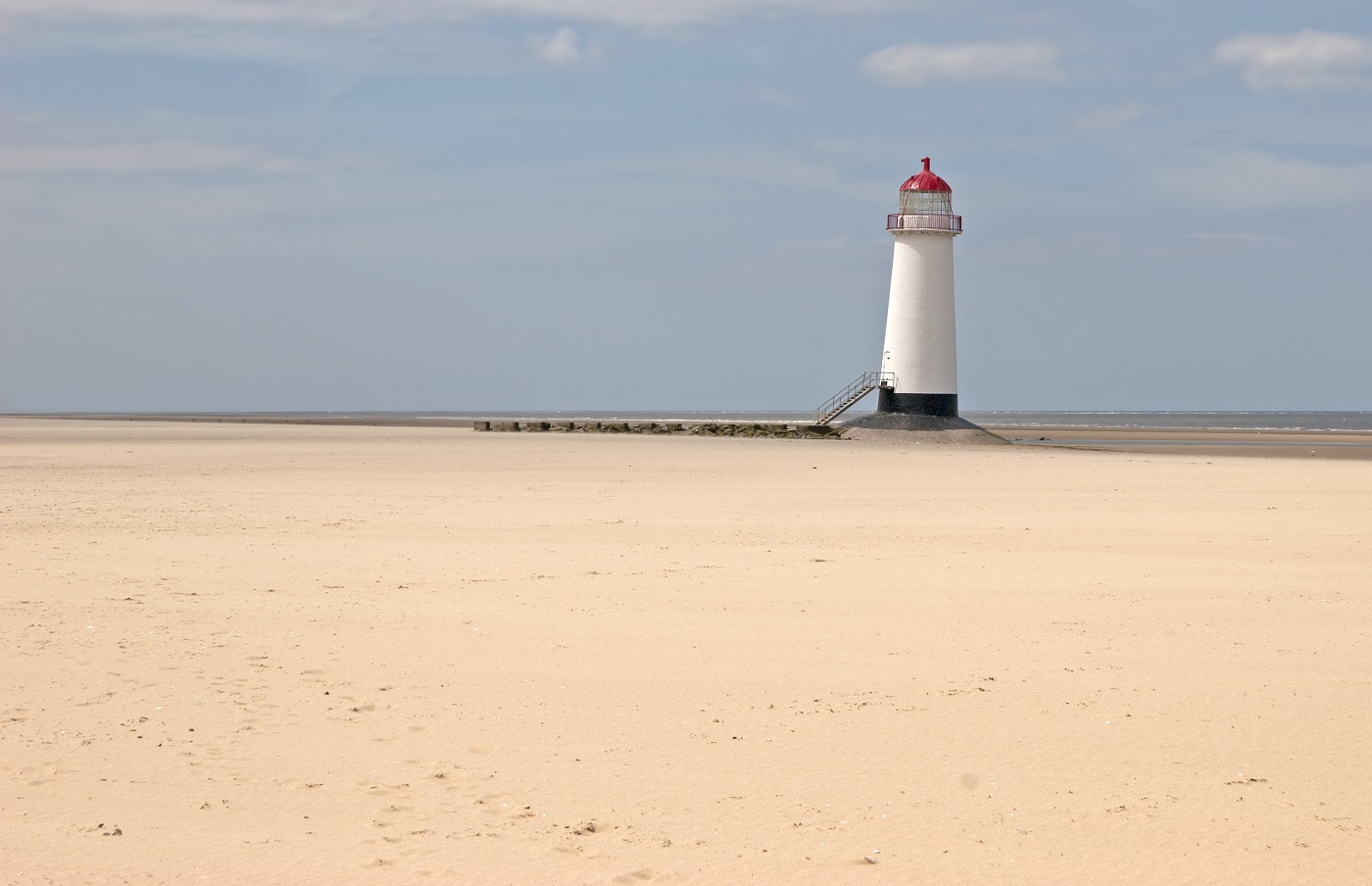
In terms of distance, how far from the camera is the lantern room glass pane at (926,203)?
45.7 m

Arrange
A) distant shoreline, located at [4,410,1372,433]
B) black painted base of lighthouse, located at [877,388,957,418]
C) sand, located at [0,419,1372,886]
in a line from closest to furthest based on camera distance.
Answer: sand, located at [0,419,1372,886] < black painted base of lighthouse, located at [877,388,957,418] < distant shoreline, located at [4,410,1372,433]

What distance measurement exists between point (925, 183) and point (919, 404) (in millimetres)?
7587

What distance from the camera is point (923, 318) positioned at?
4522 cm

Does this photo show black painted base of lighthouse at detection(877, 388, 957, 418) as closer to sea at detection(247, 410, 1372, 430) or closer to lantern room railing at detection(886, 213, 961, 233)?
lantern room railing at detection(886, 213, 961, 233)

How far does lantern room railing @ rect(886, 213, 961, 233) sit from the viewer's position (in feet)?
149

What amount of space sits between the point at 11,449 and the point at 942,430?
27721 millimetres

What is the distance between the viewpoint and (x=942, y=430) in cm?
4488

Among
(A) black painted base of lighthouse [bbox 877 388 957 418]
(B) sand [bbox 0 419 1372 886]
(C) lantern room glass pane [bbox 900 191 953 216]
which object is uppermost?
(C) lantern room glass pane [bbox 900 191 953 216]

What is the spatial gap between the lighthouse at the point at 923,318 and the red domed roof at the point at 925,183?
0.25m

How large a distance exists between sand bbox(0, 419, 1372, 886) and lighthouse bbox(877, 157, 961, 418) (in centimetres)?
2896

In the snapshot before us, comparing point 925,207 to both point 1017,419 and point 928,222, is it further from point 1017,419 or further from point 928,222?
point 1017,419

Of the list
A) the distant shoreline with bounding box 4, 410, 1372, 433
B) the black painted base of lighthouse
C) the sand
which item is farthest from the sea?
the sand

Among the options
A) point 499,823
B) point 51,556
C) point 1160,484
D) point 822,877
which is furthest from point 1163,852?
point 1160,484

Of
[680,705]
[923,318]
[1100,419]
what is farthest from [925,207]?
[1100,419]
